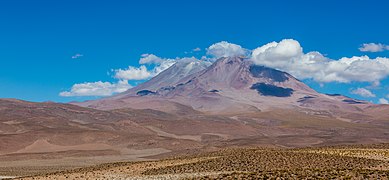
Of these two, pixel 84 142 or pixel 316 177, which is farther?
pixel 84 142

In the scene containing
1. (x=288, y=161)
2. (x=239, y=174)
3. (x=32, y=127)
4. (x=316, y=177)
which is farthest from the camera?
(x=32, y=127)

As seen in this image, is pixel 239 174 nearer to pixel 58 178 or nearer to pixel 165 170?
pixel 165 170

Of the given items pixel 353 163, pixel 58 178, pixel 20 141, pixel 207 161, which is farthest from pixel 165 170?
pixel 20 141

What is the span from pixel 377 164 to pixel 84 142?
111m

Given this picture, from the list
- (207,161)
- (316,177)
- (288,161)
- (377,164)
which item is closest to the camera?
(316,177)

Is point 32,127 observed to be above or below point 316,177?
above

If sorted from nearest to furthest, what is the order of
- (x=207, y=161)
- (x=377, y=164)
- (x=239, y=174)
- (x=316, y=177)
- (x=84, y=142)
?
(x=316, y=177) < (x=239, y=174) < (x=377, y=164) < (x=207, y=161) < (x=84, y=142)

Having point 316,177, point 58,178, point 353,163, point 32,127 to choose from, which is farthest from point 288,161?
point 32,127

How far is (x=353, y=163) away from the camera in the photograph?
4469 cm

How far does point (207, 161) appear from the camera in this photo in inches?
2023

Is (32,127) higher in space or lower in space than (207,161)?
higher

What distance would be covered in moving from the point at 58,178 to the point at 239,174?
57.9 feet

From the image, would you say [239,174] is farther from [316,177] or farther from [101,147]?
[101,147]

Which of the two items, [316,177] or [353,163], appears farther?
[353,163]
